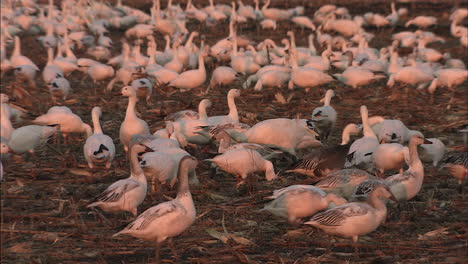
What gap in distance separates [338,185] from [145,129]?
3797mm

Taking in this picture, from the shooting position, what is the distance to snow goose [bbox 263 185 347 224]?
8.15 metres

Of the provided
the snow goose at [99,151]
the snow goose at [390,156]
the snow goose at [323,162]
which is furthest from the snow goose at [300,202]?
the snow goose at [99,151]

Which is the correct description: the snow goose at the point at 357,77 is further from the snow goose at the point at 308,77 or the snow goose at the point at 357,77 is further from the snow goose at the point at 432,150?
the snow goose at the point at 432,150

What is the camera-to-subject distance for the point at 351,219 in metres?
7.51

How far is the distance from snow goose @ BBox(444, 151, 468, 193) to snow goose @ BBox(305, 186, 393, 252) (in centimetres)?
252

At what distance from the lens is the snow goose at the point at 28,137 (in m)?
11.0

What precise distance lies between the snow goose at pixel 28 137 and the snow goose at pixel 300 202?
4063 mm

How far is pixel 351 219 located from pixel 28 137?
17.0ft

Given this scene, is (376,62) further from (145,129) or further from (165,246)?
(165,246)

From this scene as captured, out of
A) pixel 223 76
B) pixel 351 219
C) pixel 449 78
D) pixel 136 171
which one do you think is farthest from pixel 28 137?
pixel 449 78

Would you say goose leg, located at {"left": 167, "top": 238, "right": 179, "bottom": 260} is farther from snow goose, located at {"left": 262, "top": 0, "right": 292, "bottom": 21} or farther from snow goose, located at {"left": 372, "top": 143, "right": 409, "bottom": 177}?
snow goose, located at {"left": 262, "top": 0, "right": 292, "bottom": 21}

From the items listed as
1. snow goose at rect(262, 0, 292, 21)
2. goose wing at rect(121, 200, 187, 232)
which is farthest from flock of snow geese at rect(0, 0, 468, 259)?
snow goose at rect(262, 0, 292, 21)

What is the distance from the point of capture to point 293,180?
414 inches

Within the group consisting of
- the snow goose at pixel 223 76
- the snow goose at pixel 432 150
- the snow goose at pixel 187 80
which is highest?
the snow goose at pixel 432 150
